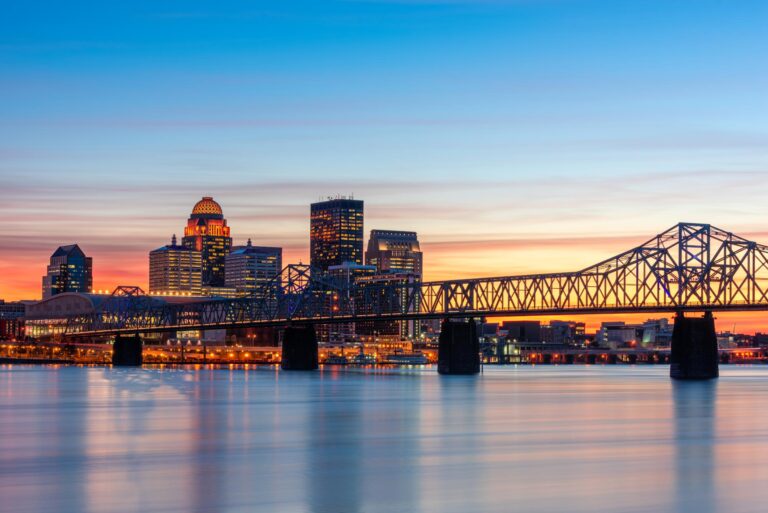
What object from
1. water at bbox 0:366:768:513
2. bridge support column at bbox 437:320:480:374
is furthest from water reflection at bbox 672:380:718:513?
bridge support column at bbox 437:320:480:374

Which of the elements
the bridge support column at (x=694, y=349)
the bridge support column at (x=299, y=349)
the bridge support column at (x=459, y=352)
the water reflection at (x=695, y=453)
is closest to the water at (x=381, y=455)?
the water reflection at (x=695, y=453)

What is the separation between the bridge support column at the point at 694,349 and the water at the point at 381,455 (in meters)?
40.6

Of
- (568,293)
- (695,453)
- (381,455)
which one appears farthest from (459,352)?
(381,455)

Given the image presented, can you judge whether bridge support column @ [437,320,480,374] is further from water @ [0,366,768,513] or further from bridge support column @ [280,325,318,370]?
water @ [0,366,768,513]

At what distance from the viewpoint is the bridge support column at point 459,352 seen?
155 m

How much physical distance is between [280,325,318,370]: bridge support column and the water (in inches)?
3295

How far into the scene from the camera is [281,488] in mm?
39906

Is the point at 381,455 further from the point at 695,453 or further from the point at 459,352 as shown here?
the point at 459,352

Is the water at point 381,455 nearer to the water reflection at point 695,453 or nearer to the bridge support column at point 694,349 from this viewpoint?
the water reflection at point 695,453

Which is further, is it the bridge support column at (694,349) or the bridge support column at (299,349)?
the bridge support column at (299,349)

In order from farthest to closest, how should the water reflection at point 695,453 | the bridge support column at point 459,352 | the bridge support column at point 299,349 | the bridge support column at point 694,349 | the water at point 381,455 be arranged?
1. the bridge support column at point 299,349
2. the bridge support column at point 459,352
3. the bridge support column at point 694,349
4. the water reflection at point 695,453
5. the water at point 381,455

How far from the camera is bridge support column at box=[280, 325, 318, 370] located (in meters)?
178

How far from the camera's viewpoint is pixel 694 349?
137250 millimetres

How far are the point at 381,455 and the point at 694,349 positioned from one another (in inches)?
3669
